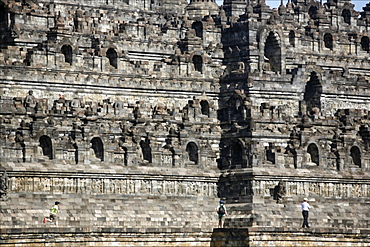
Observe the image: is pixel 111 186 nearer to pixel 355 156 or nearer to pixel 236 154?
pixel 236 154

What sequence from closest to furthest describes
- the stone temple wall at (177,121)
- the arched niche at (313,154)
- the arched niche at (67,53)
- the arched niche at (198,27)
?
the stone temple wall at (177,121) < the arched niche at (67,53) < the arched niche at (313,154) < the arched niche at (198,27)

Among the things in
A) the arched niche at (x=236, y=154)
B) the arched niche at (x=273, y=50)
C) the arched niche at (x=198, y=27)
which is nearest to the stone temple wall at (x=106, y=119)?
the arched niche at (x=198, y=27)

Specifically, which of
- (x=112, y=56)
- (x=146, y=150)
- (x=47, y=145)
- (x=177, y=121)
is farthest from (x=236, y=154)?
(x=47, y=145)

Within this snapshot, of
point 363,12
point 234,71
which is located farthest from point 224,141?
point 363,12

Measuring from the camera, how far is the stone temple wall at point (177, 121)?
11719 centimetres

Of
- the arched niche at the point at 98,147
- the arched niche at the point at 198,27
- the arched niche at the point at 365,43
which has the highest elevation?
the arched niche at the point at 198,27

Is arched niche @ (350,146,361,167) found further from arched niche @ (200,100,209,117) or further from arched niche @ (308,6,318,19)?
arched niche @ (308,6,318,19)

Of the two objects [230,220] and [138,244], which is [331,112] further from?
[138,244]

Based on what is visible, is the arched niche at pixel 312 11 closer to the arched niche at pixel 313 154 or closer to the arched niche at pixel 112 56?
the arched niche at pixel 313 154

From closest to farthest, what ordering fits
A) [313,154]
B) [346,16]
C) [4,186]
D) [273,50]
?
[4,186], [313,154], [273,50], [346,16]

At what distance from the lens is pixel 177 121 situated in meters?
127

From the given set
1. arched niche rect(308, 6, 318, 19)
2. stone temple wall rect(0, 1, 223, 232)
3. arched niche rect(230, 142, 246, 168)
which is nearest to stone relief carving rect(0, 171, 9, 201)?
stone temple wall rect(0, 1, 223, 232)

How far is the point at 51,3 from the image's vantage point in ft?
448

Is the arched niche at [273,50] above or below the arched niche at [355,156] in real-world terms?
above
